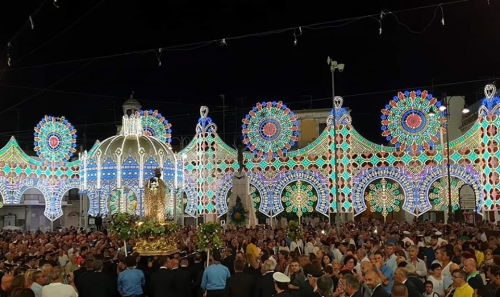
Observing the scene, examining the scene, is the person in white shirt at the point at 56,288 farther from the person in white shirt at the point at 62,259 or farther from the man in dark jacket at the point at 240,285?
the person in white shirt at the point at 62,259

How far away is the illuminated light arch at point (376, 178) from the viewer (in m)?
34.9

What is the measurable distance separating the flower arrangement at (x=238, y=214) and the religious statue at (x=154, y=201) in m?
12.5

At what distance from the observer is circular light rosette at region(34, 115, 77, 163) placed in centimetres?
3922

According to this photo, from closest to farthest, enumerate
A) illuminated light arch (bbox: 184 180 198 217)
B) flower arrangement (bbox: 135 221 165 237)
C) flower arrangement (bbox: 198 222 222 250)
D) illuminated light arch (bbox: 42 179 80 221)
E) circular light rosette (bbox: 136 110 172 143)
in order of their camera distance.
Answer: flower arrangement (bbox: 198 222 222 250)
flower arrangement (bbox: 135 221 165 237)
illuminated light arch (bbox: 184 180 198 217)
illuminated light arch (bbox: 42 179 80 221)
circular light rosette (bbox: 136 110 172 143)

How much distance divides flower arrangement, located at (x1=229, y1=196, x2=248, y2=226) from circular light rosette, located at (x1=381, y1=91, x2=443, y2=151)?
9285mm

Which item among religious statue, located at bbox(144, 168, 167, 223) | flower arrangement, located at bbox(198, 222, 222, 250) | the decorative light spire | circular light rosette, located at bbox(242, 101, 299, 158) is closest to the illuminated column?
the decorative light spire

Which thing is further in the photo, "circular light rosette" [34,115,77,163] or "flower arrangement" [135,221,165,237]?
"circular light rosette" [34,115,77,163]

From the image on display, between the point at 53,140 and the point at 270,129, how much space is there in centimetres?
1373

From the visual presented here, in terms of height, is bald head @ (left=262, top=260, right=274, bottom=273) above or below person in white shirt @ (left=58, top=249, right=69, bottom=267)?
above

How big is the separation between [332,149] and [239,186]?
19.6 feet

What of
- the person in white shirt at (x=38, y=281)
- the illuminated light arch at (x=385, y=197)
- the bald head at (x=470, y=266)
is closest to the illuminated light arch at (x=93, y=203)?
the illuminated light arch at (x=385, y=197)

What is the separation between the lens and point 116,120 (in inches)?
2185

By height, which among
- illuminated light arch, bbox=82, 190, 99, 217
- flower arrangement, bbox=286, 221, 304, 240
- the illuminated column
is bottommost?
flower arrangement, bbox=286, 221, 304, 240

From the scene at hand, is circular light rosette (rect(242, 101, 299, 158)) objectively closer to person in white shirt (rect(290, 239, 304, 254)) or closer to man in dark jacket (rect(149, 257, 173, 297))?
person in white shirt (rect(290, 239, 304, 254))
